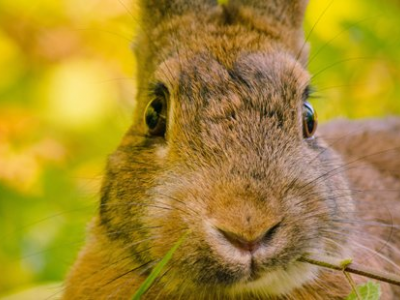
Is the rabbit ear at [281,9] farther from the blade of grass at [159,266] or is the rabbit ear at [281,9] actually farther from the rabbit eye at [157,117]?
the blade of grass at [159,266]

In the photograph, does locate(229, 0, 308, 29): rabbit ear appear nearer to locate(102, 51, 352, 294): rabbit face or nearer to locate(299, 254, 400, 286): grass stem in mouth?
locate(102, 51, 352, 294): rabbit face

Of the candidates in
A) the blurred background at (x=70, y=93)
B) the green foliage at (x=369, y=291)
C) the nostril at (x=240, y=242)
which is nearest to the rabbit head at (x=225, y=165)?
the nostril at (x=240, y=242)

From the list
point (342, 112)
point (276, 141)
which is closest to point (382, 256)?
point (276, 141)

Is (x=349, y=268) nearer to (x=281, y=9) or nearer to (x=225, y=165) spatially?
(x=225, y=165)

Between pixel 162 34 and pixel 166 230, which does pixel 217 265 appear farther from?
pixel 162 34

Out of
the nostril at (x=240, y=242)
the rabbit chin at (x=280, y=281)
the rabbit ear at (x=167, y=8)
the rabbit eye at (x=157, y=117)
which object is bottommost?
the rabbit chin at (x=280, y=281)

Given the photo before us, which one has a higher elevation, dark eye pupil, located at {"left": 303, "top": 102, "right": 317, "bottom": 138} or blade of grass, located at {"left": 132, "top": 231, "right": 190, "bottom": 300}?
dark eye pupil, located at {"left": 303, "top": 102, "right": 317, "bottom": 138}

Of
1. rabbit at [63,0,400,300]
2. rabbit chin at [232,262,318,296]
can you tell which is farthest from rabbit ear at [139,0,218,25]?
rabbit chin at [232,262,318,296]

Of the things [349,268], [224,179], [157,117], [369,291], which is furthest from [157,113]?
[369,291]
